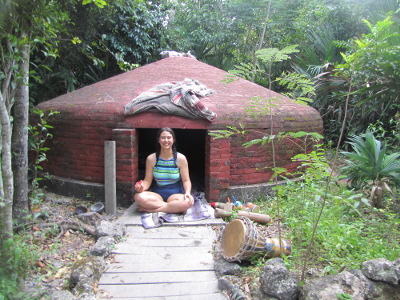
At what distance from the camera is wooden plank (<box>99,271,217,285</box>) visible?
303 cm

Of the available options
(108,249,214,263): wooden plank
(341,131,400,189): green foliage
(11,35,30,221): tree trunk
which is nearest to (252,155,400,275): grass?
(341,131,400,189): green foliage

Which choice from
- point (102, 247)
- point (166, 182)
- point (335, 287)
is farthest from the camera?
point (166, 182)

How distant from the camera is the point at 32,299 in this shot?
2508mm

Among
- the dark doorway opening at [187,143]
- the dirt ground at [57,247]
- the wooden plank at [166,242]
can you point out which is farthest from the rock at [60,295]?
the dark doorway opening at [187,143]

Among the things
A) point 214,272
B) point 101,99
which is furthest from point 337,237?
point 101,99

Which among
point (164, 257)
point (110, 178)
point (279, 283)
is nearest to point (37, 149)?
point (110, 178)

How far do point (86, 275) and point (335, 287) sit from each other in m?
2.05

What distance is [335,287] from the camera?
246 cm

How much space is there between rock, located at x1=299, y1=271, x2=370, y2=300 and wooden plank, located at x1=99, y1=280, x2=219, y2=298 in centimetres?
82

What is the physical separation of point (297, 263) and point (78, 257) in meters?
2.25

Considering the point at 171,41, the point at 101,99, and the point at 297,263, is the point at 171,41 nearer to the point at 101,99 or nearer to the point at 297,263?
the point at 101,99

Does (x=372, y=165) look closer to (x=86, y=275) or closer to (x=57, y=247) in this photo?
(x=86, y=275)

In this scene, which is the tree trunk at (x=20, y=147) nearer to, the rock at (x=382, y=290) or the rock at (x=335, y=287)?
the rock at (x=335, y=287)

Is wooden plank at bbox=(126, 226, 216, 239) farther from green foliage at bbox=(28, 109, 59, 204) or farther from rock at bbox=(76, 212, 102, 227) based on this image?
green foliage at bbox=(28, 109, 59, 204)
